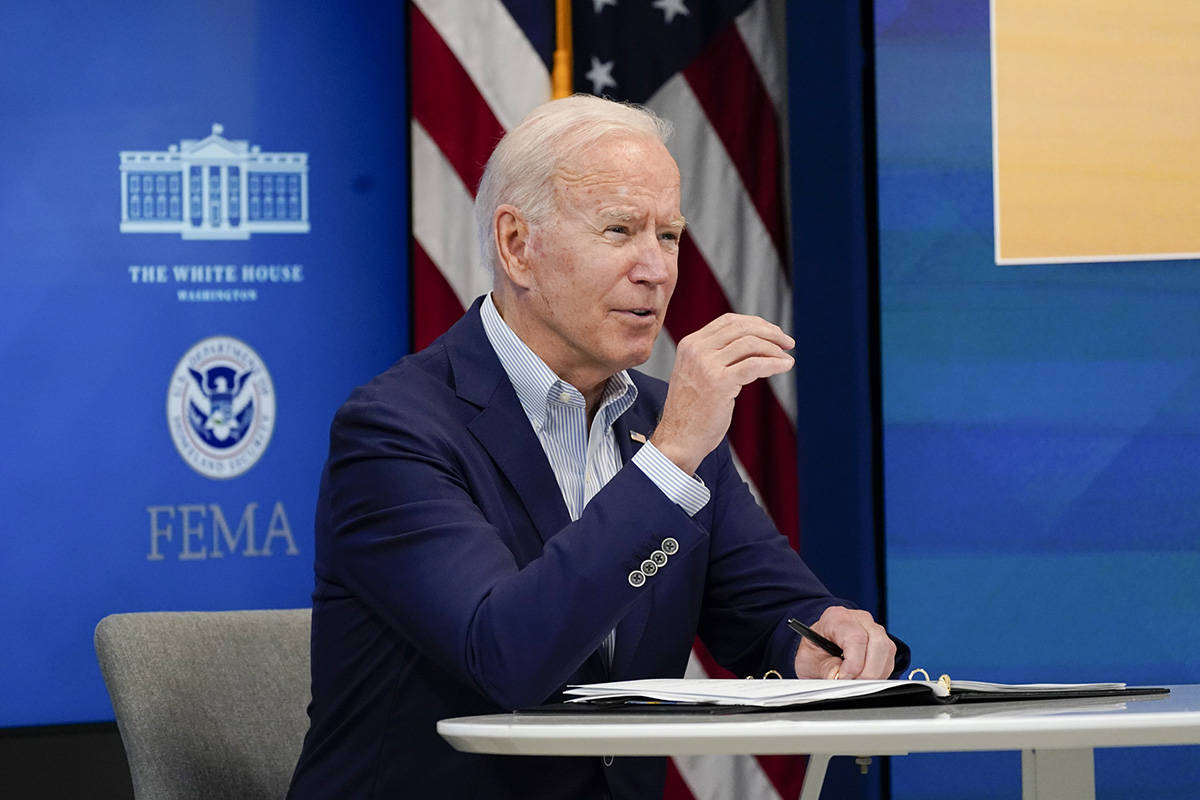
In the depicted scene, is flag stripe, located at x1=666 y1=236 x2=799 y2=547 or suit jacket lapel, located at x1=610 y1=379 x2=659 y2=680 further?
flag stripe, located at x1=666 y1=236 x2=799 y2=547

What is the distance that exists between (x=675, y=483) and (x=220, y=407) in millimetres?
2027

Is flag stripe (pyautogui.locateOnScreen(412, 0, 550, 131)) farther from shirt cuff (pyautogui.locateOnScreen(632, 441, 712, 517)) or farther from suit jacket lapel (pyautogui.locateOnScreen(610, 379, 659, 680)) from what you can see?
shirt cuff (pyautogui.locateOnScreen(632, 441, 712, 517))

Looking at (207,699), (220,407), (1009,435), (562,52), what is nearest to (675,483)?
(207,699)

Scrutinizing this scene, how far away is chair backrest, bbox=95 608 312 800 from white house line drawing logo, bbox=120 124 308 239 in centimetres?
151

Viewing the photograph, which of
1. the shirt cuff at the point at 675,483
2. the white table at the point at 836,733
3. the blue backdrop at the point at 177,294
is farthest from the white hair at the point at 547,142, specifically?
the blue backdrop at the point at 177,294

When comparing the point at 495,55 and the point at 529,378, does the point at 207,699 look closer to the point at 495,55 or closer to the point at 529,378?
the point at 529,378

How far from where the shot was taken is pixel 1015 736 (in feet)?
3.48

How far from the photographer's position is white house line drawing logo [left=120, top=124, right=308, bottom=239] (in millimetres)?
3166

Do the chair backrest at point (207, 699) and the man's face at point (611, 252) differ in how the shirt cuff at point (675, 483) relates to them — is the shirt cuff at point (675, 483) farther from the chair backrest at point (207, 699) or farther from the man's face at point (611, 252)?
the chair backrest at point (207, 699)

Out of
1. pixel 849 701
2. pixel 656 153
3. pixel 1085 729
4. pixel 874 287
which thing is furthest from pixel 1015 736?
pixel 874 287

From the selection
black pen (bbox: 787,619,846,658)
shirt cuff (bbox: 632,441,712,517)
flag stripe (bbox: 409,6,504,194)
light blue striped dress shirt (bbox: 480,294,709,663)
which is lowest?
black pen (bbox: 787,619,846,658)

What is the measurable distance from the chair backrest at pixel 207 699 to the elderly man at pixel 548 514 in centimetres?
16

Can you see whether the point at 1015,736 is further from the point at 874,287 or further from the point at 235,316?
the point at 235,316

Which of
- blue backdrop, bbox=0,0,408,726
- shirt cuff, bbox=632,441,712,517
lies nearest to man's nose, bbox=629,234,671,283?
shirt cuff, bbox=632,441,712,517
